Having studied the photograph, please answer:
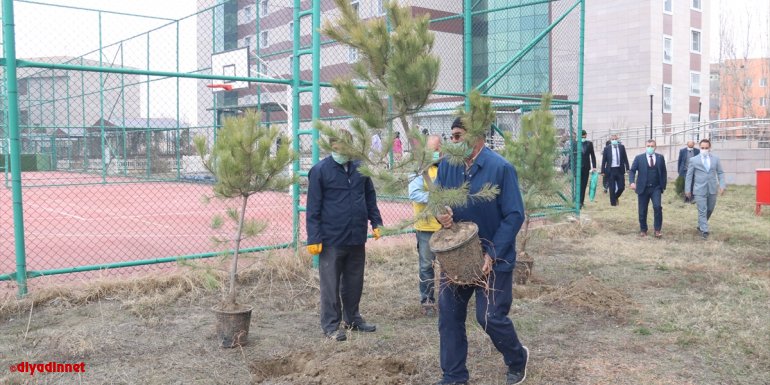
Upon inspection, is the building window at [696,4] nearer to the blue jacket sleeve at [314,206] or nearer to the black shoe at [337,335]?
the blue jacket sleeve at [314,206]

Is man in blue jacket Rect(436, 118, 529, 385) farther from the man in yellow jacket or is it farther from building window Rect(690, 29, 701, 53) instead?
building window Rect(690, 29, 701, 53)

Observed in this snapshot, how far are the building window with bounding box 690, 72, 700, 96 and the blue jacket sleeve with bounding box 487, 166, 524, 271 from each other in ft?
136

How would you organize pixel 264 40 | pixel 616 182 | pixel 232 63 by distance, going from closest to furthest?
pixel 616 182, pixel 232 63, pixel 264 40

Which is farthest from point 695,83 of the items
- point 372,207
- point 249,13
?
point 372,207

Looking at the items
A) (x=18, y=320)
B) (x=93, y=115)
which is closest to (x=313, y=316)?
(x=18, y=320)

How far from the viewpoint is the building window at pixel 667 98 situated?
125ft

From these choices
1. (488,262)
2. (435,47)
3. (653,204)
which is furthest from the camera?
(435,47)

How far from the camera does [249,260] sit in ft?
24.7

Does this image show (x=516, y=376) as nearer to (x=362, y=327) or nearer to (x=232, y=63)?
(x=362, y=327)

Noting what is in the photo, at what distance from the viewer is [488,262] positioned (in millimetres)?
3914

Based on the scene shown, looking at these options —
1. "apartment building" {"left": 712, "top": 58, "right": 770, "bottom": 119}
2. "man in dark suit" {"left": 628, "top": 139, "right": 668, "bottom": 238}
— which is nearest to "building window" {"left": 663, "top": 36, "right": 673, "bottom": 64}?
"apartment building" {"left": 712, "top": 58, "right": 770, "bottom": 119}

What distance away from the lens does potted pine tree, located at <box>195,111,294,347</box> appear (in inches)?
193

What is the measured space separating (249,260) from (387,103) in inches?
157

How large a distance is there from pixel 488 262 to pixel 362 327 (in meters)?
1.92
